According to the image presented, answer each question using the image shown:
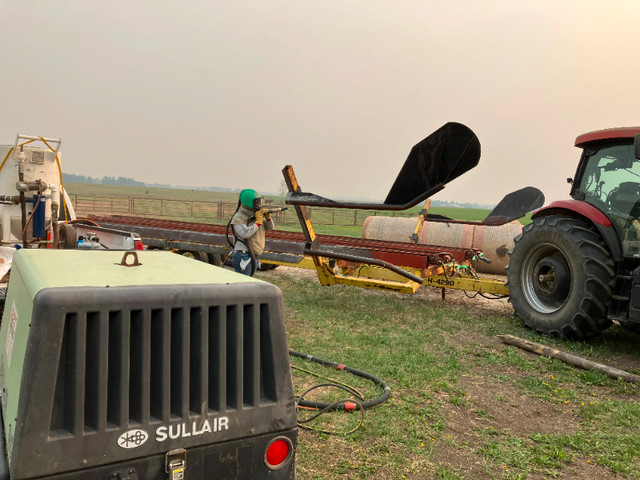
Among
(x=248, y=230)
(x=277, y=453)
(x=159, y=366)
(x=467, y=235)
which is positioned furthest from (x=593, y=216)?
(x=467, y=235)

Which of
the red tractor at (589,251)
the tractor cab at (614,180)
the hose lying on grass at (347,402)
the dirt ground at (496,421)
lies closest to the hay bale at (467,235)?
the red tractor at (589,251)

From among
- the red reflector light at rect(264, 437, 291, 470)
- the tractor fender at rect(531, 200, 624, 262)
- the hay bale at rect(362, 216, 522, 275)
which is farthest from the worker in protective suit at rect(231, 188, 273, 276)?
the hay bale at rect(362, 216, 522, 275)

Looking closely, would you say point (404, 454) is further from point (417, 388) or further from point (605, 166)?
point (605, 166)

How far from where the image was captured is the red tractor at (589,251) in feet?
21.2

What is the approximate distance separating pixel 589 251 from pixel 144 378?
593cm

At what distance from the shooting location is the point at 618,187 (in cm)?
681

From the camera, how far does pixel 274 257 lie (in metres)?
9.75

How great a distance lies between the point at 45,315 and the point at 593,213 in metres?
6.60

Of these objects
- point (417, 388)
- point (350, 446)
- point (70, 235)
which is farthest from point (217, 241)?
point (350, 446)

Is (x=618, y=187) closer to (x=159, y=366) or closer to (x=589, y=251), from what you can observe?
(x=589, y=251)

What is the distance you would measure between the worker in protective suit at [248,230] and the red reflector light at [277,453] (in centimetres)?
502

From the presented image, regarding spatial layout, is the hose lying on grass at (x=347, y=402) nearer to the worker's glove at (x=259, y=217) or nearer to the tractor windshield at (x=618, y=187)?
the worker's glove at (x=259, y=217)

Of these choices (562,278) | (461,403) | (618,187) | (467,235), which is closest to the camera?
(461,403)

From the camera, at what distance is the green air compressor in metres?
2.04
